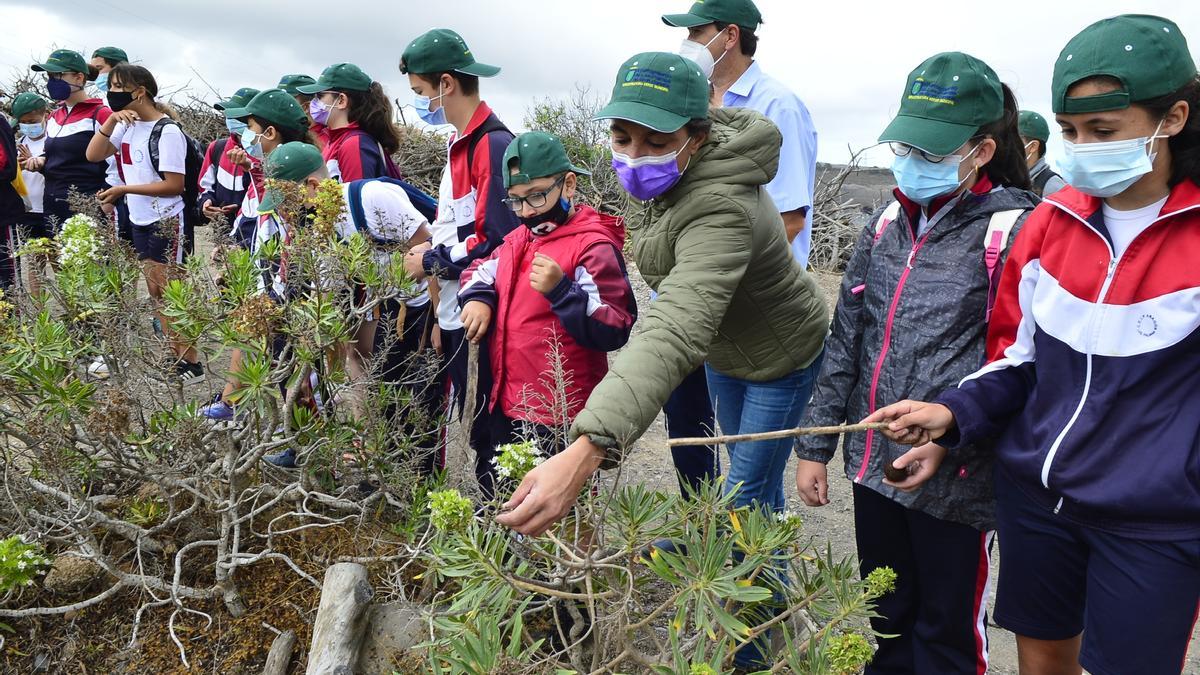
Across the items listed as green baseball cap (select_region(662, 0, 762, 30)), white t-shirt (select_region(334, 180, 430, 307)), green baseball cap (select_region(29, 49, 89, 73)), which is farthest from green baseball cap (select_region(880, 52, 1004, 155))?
green baseball cap (select_region(29, 49, 89, 73))

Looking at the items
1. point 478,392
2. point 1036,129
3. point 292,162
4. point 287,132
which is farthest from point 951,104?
point 1036,129

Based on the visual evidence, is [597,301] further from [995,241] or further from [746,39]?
[746,39]

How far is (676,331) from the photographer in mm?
1995

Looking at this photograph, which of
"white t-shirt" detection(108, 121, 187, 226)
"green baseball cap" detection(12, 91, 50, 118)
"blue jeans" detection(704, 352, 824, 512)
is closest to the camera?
"blue jeans" detection(704, 352, 824, 512)

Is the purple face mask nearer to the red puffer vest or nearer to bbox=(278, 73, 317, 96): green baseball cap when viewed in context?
the red puffer vest

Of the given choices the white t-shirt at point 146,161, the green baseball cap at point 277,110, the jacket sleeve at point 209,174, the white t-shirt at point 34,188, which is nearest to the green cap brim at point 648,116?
the green baseball cap at point 277,110

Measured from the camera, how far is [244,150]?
4988 millimetres

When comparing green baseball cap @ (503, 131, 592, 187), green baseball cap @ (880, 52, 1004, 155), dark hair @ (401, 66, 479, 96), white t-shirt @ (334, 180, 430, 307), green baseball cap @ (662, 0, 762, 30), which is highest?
green baseball cap @ (662, 0, 762, 30)

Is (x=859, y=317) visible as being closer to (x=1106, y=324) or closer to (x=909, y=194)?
(x=909, y=194)

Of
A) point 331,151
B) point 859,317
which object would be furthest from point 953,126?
point 331,151

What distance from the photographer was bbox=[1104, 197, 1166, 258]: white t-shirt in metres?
1.83

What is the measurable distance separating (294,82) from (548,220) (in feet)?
12.1

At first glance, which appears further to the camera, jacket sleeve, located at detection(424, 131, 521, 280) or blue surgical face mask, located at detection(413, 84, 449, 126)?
blue surgical face mask, located at detection(413, 84, 449, 126)

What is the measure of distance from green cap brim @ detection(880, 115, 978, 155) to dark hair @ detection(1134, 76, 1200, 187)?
1.36 ft
